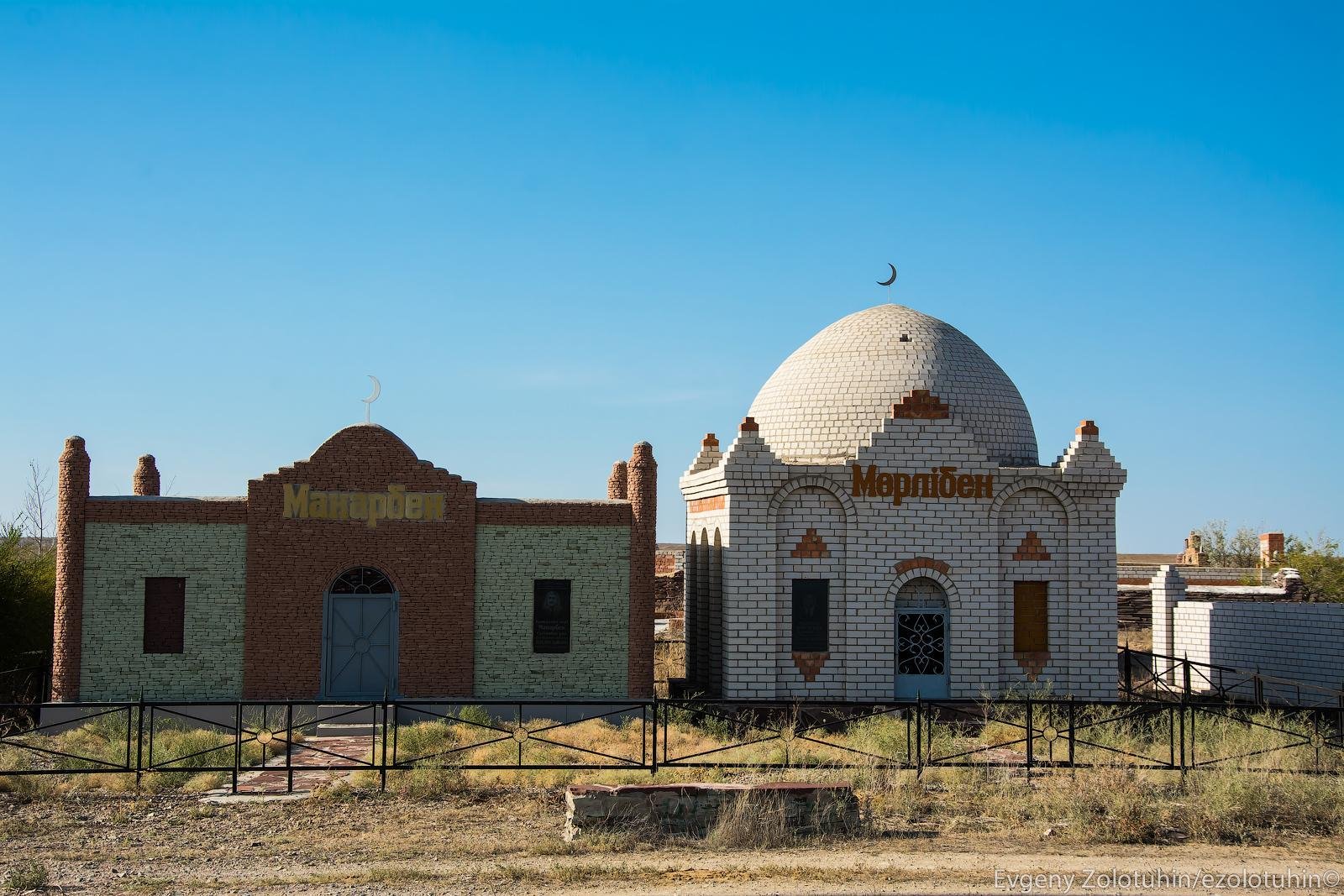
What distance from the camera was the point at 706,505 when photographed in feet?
76.5

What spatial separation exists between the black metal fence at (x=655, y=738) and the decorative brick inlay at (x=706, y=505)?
3.70 meters

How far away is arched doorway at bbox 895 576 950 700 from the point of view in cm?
2111

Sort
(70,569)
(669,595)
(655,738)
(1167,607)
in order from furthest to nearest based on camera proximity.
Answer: (669,595), (1167,607), (70,569), (655,738)

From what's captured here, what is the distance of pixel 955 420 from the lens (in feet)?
70.4

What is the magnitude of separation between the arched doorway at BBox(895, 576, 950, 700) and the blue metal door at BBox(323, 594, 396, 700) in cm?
871

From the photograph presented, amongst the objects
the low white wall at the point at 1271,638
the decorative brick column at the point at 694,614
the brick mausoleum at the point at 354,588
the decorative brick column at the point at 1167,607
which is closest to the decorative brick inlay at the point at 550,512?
the brick mausoleum at the point at 354,588

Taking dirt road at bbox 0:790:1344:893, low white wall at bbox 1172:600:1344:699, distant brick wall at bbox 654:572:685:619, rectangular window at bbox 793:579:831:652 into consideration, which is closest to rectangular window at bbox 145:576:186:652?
dirt road at bbox 0:790:1344:893

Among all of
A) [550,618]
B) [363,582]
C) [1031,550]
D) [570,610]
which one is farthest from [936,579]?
[363,582]

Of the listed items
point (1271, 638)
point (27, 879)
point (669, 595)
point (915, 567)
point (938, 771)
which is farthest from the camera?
point (669, 595)

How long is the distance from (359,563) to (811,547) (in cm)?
777

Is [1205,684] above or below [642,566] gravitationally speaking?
below

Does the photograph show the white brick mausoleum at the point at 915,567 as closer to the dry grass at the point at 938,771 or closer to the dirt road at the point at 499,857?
the dry grass at the point at 938,771

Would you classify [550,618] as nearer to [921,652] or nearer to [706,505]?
[706,505]

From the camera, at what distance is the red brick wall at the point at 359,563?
67.4 ft
